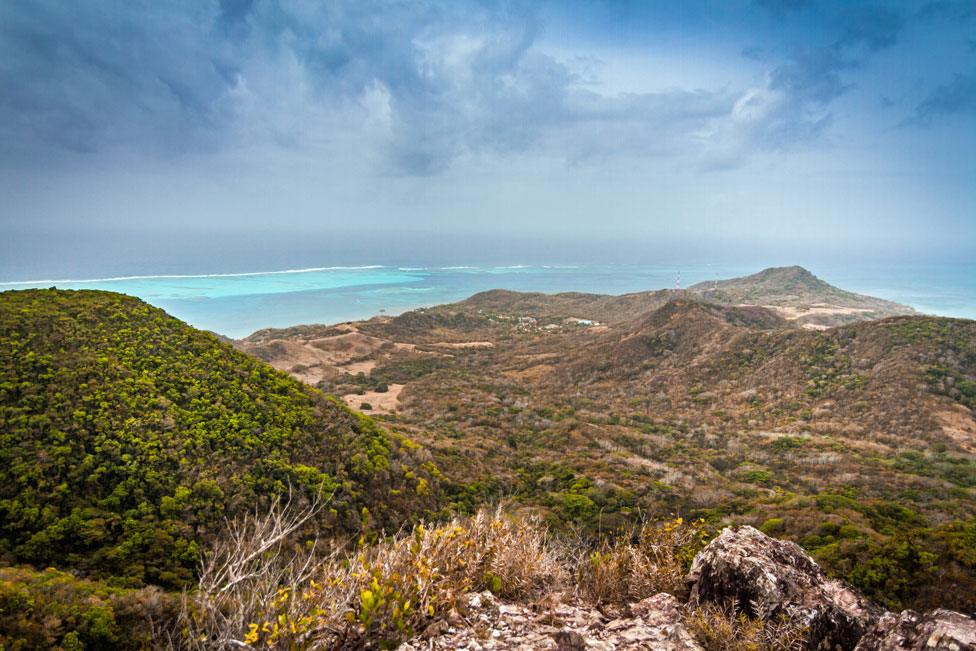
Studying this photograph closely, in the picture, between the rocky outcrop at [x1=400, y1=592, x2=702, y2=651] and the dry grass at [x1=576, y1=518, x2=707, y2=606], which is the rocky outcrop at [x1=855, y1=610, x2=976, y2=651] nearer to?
the rocky outcrop at [x1=400, y1=592, x2=702, y2=651]

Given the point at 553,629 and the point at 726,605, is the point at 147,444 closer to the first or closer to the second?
the point at 553,629

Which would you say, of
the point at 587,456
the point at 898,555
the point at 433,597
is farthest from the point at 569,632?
the point at 587,456

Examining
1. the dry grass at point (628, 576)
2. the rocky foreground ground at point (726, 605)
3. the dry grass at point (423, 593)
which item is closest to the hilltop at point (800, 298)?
the rocky foreground ground at point (726, 605)

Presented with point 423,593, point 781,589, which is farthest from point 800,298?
point 423,593

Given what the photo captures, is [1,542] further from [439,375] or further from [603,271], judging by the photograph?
[603,271]

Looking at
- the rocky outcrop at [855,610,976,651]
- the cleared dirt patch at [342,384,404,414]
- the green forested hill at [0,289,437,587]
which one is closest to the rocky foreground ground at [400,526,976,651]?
the rocky outcrop at [855,610,976,651]

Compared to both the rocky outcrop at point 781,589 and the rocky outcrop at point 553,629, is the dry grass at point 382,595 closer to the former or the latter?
the rocky outcrop at point 553,629
